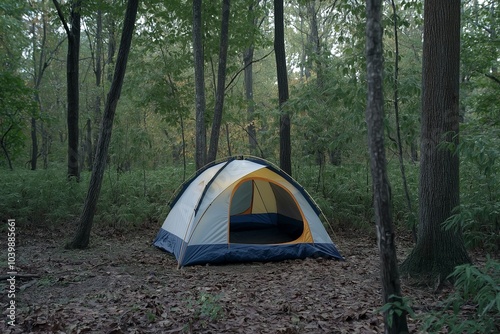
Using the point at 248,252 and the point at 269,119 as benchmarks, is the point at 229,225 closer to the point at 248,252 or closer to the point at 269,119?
the point at 248,252

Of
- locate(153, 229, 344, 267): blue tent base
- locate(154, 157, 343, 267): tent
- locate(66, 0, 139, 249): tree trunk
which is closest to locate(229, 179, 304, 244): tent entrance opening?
locate(154, 157, 343, 267): tent

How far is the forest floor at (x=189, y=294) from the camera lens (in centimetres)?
420

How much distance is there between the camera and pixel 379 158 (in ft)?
10.7

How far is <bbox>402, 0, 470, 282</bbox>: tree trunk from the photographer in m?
5.20

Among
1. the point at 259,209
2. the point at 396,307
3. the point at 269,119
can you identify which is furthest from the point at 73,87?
the point at 396,307

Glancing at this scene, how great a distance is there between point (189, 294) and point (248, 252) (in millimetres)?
2007

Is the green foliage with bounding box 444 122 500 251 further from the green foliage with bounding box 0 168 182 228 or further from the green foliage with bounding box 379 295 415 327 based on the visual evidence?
the green foliage with bounding box 0 168 182 228

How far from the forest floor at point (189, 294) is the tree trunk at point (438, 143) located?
0.49 metres

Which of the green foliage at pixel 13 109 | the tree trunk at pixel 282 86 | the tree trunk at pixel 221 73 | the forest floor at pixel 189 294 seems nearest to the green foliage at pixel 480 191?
the forest floor at pixel 189 294

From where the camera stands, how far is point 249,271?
6.73m

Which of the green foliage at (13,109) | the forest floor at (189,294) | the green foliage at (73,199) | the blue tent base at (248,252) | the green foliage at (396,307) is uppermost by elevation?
the green foliage at (13,109)

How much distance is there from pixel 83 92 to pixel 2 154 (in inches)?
450

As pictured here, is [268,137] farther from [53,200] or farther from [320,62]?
[53,200]

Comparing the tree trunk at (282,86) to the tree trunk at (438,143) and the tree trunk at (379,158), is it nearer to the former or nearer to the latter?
the tree trunk at (438,143)
